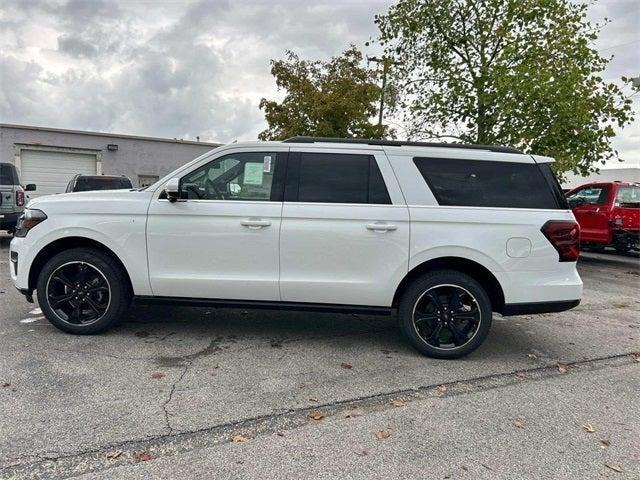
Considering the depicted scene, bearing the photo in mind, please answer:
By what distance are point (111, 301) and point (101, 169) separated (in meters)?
17.8

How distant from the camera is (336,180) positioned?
14.1ft

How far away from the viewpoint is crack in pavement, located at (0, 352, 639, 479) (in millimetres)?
2494

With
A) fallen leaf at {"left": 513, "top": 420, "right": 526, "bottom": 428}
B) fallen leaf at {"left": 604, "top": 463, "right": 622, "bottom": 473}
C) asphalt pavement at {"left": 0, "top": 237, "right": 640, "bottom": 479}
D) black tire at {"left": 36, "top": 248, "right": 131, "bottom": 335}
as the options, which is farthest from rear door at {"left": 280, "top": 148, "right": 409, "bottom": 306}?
fallen leaf at {"left": 604, "top": 463, "right": 622, "bottom": 473}

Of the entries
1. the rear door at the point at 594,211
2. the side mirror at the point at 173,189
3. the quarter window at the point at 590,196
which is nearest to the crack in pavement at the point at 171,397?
the side mirror at the point at 173,189

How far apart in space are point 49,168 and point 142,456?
1995 centimetres

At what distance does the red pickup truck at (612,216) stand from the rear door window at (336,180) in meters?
9.05

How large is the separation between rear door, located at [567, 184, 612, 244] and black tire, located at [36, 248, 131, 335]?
35.3 feet

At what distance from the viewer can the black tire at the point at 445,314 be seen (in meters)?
4.19

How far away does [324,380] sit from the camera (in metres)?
3.73

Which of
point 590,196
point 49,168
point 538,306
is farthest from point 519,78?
point 49,168

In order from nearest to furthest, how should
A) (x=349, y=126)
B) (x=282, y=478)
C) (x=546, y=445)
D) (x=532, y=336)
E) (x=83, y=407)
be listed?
(x=282, y=478) < (x=546, y=445) < (x=83, y=407) < (x=532, y=336) < (x=349, y=126)

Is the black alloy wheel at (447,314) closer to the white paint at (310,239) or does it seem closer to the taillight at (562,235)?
the white paint at (310,239)

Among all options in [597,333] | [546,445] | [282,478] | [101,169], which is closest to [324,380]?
[282,478]

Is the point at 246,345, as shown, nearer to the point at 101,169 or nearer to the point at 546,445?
the point at 546,445
